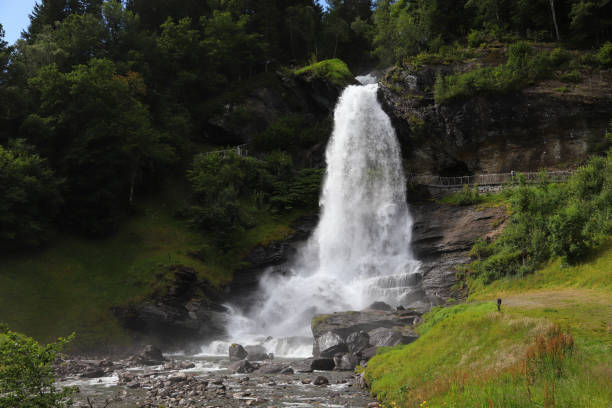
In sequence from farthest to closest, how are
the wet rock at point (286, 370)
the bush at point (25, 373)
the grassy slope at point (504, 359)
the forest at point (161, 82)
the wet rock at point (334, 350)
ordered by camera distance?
the forest at point (161, 82) → the wet rock at point (334, 350) → the wet rock at point (286, 370) → the bush at point (25, 373) → the grassy slope at point (504, 359)

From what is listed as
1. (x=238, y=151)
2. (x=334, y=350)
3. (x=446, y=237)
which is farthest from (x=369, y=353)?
(x=238, y=151)

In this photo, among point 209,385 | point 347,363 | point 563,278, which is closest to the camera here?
point 209,385

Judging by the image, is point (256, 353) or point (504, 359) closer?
point (504, 359)

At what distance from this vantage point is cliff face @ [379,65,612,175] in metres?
32.8

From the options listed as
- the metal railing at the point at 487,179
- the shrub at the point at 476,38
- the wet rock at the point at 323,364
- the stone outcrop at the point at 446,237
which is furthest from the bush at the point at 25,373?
the shrub at the point at 476,38

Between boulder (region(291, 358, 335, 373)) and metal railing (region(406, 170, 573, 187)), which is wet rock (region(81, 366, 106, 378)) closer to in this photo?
boulder (region(291, 358, 335, 373))

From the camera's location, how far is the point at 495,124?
3522 centimetres

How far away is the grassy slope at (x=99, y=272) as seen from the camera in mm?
24234

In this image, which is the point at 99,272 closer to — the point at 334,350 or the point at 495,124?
the point at 334,350

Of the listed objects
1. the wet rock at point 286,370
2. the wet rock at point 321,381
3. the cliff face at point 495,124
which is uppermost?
the cliff face at point 495,124

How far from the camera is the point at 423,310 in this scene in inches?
902

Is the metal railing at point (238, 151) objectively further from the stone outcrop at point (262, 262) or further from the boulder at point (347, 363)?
Result: the boulder at point (347, 363)

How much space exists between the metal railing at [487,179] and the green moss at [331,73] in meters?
14.4

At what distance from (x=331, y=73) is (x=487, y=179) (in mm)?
21313
